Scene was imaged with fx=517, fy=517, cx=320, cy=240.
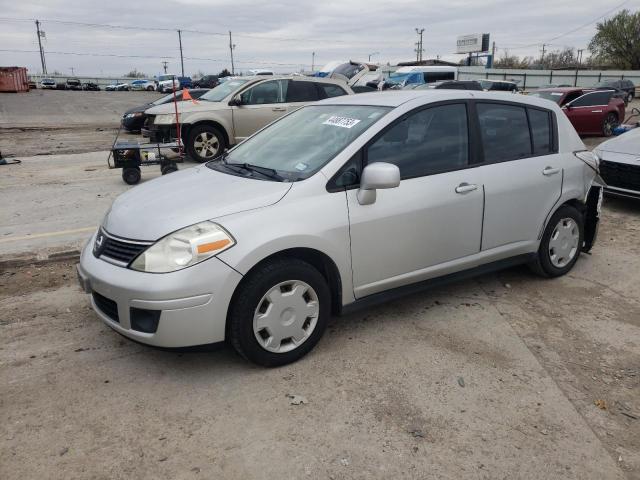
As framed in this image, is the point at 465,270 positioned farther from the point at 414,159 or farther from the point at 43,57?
the point at 43,57

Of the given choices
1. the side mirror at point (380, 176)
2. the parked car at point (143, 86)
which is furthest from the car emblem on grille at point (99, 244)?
the parked car at point (143, 86)

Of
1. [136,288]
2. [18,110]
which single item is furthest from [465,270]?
[18,110]

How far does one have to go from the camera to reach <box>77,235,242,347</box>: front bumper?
286 cm

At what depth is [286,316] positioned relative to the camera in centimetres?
319

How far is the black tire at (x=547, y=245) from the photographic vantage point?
452 cm

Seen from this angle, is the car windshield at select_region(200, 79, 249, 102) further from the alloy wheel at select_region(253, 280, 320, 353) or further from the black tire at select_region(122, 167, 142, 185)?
the alloy wheel at select_region(253, 280, 320, 353)

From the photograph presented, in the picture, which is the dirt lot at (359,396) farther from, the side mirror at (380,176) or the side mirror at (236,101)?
the side mirror at (236,101)

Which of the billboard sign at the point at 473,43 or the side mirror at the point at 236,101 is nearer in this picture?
the side mirror at the point at 236,101

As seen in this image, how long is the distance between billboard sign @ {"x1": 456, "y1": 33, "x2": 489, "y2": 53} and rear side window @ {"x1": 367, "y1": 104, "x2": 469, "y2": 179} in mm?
73871

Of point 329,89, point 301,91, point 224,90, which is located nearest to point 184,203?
point 301,91

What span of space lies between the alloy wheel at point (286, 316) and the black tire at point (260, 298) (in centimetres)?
3

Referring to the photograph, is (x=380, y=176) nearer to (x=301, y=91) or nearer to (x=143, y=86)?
(x=301, y=91)

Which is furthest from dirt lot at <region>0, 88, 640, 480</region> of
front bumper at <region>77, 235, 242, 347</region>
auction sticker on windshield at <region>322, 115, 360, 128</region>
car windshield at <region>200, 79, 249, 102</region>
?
car windshield at <region>200, 79, 249, 102</region>

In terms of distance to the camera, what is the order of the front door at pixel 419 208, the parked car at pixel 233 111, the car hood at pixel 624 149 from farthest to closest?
the parked car at pixel 233 111 < the car hood at pixel 624 149 < the front door at pixel 419 208
